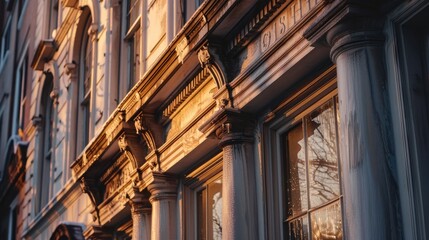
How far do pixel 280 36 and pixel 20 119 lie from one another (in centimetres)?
1940

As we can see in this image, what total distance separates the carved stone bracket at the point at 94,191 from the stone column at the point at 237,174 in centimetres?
622

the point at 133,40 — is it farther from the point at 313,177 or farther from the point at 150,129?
the point at 313,177

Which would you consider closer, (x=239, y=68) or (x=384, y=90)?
(x=384, y=90)

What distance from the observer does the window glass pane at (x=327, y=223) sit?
7807 millimetres

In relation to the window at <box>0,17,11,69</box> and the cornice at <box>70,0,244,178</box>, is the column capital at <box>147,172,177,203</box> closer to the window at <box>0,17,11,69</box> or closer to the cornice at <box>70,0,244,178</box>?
the cornice at <box>70,0,244,178</box>

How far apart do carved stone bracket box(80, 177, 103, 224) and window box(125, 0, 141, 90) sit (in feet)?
6.45

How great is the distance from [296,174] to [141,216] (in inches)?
177

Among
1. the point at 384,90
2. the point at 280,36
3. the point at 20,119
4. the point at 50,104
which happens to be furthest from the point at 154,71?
the point at 20,119

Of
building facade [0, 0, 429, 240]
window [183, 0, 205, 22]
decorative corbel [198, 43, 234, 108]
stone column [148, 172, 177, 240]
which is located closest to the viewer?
building facade [0, 0, 429, 240]

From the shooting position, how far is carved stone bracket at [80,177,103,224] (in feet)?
50.0

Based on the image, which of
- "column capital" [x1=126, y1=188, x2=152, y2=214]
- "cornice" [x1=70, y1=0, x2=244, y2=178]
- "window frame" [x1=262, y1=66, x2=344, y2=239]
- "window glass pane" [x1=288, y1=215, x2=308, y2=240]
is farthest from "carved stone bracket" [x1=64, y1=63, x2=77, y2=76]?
"window glass pane" [x1=288, y1=215, x2=308, y2=240]

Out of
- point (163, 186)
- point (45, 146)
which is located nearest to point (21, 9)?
point (45, 146)

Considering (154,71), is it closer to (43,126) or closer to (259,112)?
(259,112)

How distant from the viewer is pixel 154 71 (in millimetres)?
11406
